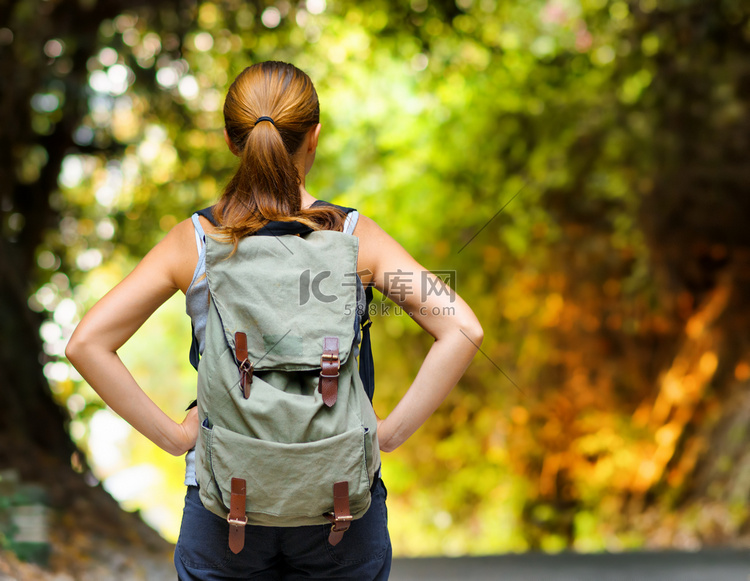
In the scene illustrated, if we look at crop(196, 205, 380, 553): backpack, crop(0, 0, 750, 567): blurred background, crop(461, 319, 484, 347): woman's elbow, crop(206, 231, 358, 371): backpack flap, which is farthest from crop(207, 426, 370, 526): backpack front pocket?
crop(0, 0, 750, 567): blurred background

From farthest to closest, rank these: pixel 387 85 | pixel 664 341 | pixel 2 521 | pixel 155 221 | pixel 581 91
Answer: pixel 387 85, pixel 664 341, pixel 581 91, pixel 155 221, pixel 2 521

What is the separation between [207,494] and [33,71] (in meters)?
3.61

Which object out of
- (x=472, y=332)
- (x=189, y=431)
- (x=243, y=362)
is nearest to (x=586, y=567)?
(x=472, y=332)

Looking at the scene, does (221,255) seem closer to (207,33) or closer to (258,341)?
(258,341)

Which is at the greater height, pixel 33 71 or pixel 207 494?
pixel 33 71

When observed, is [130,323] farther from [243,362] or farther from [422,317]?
[422,317]

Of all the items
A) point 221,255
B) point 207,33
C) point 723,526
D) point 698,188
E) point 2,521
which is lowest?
point 723,526

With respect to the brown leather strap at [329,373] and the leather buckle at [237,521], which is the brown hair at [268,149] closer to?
the brown leather strap at [329,373]

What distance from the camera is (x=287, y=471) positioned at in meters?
1.05

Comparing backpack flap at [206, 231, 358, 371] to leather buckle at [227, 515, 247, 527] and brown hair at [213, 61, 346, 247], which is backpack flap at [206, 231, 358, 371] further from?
leather buckle at [227, 515, 247, 527]

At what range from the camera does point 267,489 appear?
3.47ft

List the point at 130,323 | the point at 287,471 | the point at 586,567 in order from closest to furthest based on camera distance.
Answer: the point at 287,471, the point at 130,323, the point at 586,567

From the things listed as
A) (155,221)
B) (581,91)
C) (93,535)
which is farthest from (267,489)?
(581,91)

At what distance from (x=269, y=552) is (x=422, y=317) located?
1.50 ft
